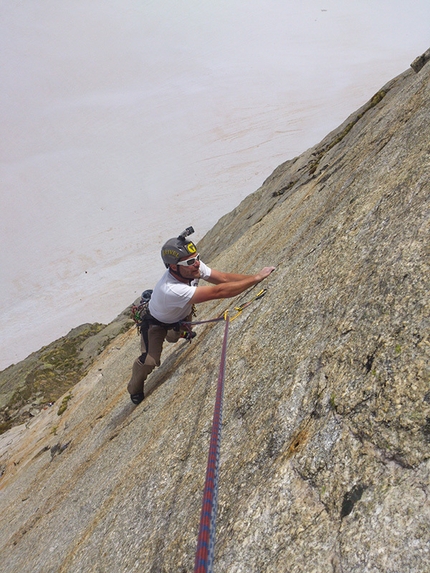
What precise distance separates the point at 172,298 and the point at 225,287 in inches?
37.7

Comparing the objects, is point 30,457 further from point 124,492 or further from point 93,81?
point 93,81

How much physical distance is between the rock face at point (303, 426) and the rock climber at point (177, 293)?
37 centimetres

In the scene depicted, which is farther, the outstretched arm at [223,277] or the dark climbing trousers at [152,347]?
the dark climbing trousers at [152,347]

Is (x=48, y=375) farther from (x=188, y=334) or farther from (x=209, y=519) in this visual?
(x=209, y=519)

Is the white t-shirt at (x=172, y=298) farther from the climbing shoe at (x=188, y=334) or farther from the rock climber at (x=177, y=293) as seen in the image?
the climbing shoe at (x=188, y=334)

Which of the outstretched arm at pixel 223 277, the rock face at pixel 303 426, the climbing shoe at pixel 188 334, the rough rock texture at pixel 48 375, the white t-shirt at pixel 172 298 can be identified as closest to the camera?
the rock face at pixel 303 426

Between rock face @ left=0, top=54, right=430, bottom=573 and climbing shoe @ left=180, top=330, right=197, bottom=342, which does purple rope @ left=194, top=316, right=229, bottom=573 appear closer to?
rock face @ left=0, top=54, right=430, bottom=573

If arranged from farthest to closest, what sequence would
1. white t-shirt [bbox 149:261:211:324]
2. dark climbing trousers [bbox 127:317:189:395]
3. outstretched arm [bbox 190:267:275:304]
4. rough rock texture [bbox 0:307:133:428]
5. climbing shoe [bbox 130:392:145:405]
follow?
rough rock texture [bbox 0:307:133:428] < climbing shoe [bbox 130:392:145:405] < dark climbing trousers [bbox 127:317:189:395] < white t-shirt [bbox 149:261:211:324] < outstretched arm [bbox 190:267:275:304]

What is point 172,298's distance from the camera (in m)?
7.30

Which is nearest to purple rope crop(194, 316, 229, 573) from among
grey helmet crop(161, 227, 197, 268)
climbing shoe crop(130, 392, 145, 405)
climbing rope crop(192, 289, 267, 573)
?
climbing rope crop(192, 289, 267, 573)

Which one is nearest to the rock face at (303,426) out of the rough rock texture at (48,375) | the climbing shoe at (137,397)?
the climbing shoe at (137,397)

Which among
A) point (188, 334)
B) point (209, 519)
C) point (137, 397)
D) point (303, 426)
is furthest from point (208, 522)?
point (137, 397)

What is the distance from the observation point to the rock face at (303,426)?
3184 mm

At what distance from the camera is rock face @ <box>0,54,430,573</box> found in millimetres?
3184
